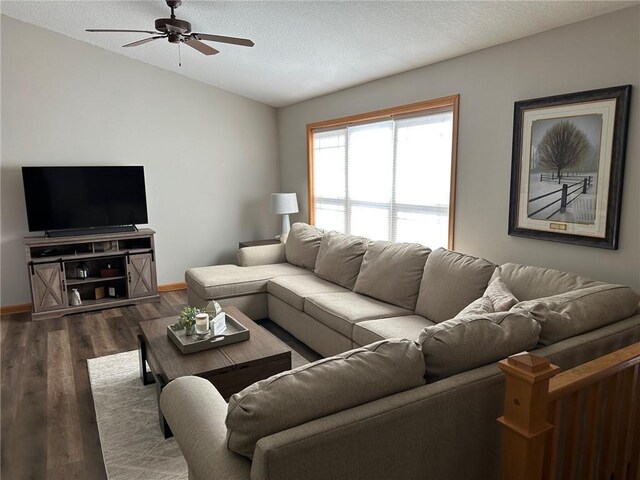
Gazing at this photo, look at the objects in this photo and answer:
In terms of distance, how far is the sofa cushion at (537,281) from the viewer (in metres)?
2.47

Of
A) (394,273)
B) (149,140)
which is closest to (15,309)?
(149,140)

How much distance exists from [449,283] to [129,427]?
7.23 feet

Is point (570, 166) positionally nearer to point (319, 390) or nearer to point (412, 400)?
point (412, 400)

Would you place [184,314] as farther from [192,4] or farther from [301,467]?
[192,4]

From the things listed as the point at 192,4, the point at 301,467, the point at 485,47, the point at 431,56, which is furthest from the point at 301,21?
the point at 301,467

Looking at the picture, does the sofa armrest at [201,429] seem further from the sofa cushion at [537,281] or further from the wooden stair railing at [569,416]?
the sofa cushion at [537,281]

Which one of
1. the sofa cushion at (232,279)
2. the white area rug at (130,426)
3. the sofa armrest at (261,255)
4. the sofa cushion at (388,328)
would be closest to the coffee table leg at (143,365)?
the white area rug at (130,426)

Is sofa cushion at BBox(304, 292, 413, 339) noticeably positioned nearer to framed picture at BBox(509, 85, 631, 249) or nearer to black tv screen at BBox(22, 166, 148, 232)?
framed picture at BBox(509, 85, 631, 249)

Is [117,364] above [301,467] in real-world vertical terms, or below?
below

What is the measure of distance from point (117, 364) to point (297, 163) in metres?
3.39

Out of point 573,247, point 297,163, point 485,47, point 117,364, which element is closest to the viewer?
point 573,247

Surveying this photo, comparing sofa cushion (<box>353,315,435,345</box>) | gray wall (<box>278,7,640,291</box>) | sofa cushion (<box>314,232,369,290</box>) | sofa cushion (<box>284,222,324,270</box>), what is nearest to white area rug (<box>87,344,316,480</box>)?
sofa cushion (<box>353,315,435,345</box>)

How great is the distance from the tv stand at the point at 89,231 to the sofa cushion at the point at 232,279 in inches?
46.2

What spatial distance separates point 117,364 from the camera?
3539mm
